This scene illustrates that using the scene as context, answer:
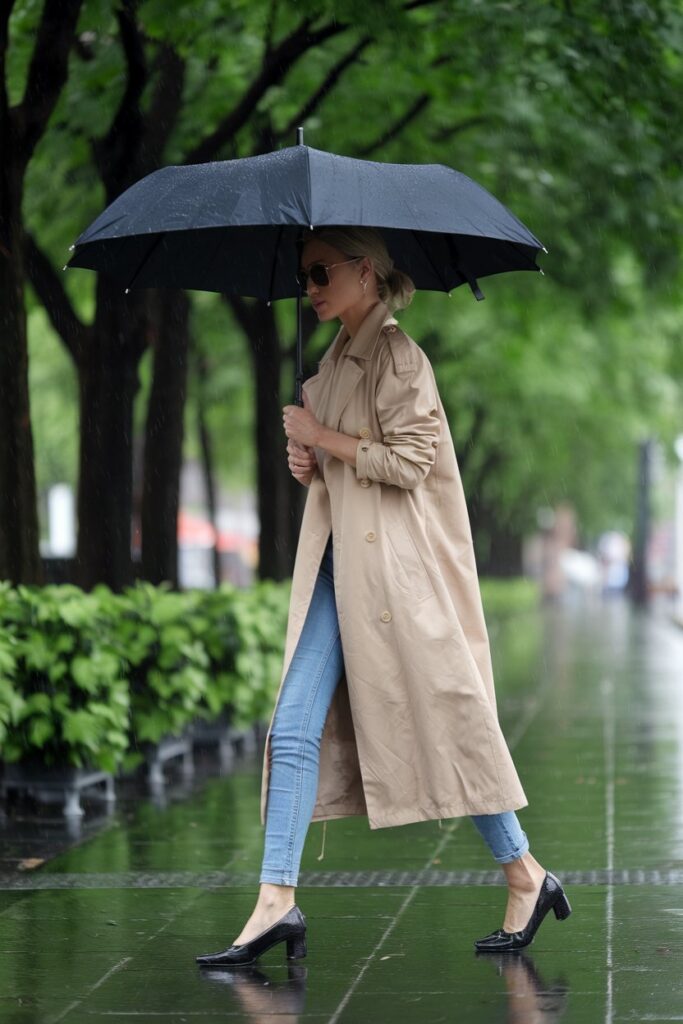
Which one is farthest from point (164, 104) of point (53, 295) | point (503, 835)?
point (503, 835)

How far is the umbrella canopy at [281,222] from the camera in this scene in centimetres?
520

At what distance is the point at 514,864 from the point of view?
5293 millimetres

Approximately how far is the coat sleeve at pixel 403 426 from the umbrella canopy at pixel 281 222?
0.40 m

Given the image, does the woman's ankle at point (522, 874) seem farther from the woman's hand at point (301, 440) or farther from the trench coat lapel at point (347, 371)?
the trench coat lapel at point (347, 371)

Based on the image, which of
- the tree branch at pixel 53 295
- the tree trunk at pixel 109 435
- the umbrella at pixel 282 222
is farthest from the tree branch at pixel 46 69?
the umbrella at pixel 282 222

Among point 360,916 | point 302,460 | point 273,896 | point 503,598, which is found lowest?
point 503,598

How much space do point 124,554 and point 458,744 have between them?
646cm

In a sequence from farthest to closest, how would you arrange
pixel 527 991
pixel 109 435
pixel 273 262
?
pixel 109 435 → pixel 273 262 → pixel 527 991

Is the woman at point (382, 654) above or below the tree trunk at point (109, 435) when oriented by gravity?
below

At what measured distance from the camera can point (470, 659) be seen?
5.19 meters

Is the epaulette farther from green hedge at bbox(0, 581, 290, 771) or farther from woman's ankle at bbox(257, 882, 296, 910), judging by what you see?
green hedge at bbox(0, 581, 290, 771)

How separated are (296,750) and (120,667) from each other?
437 centimetres

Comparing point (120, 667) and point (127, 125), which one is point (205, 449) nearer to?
point (127, 125)

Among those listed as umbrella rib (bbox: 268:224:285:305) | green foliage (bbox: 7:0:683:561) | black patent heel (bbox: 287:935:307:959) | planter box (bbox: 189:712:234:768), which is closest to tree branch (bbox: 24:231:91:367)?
green foliage (bbox: 7:0:683:561)
